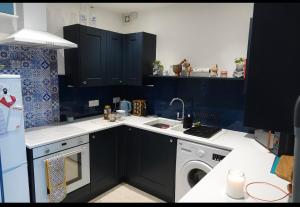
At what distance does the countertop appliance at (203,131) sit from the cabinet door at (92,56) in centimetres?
138

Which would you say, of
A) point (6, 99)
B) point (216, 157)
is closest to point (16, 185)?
point (6, 99)

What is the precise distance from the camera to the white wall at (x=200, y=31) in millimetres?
2340

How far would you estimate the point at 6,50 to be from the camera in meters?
2.11

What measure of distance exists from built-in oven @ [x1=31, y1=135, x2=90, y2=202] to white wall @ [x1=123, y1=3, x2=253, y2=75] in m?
1.65

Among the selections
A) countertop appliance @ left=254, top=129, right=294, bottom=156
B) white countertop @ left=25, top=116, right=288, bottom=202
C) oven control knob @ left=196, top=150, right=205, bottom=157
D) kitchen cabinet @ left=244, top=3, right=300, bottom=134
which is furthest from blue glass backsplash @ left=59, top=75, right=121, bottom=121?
kitchen cabinet @ left=244, top=3, right=300, bottom=134

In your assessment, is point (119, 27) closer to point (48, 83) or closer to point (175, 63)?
point (175, 63)

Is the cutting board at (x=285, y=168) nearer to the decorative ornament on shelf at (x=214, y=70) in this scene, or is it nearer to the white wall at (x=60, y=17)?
the decorative ornament on shelf at (x=214, y=70)

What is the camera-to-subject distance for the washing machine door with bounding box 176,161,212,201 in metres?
2.11

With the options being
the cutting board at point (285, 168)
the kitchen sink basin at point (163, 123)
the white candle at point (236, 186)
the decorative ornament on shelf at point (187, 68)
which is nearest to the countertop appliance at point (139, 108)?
the kitchen sink basin at point (163, 123)

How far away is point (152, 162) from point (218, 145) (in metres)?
0.90

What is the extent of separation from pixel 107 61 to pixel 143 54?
521 millimetres

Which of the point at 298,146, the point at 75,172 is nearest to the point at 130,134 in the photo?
the point at 75,172

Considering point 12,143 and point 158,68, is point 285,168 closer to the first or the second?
point 158,68

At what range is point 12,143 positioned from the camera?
1.72m
